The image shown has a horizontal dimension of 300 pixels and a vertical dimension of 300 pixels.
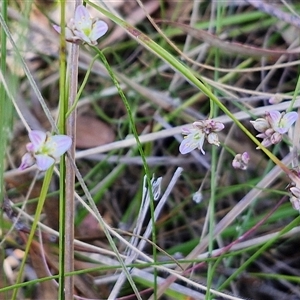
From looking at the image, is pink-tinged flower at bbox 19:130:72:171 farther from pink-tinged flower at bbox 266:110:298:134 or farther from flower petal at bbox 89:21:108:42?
pink-tinged flower at bbox 266:110:298:134

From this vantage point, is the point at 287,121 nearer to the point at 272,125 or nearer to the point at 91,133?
the point at 272,125

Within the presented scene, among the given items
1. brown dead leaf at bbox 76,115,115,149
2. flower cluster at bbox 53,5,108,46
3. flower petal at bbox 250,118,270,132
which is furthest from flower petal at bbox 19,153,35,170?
brown dead leaf at bbox 76,115,115,149

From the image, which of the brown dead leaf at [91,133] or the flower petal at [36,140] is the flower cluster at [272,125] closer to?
the flower petal at [36,140]

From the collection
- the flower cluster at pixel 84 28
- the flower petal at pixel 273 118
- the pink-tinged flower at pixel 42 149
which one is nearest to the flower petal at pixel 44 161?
the pink-tinged flower at pixel 42 149

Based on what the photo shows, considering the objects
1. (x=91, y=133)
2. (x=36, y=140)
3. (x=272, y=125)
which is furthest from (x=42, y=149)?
(x=91, y=133)

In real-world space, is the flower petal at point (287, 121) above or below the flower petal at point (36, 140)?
above

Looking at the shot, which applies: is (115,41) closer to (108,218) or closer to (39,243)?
(108,218)
